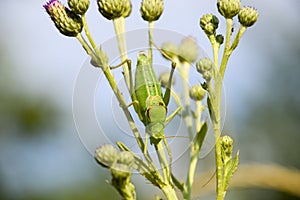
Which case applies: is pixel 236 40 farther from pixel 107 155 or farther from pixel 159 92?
pixel 107 155

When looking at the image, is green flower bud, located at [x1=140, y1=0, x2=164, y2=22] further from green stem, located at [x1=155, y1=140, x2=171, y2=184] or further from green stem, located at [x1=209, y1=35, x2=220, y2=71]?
green stem, located at [x1=155, y1=140, x2=171, y2=184]

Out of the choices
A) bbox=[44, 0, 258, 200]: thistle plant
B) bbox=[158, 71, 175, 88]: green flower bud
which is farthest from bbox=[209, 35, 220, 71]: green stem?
bbox=[158, 71, 175, 88]: green flower bud

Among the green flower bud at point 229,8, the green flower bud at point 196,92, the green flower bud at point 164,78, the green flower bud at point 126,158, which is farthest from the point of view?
the green flower bud at point 229,8

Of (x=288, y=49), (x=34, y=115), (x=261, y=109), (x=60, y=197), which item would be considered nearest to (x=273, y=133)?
(x=261, y=109)

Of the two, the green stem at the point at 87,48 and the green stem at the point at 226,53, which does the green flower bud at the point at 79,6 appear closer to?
the green stem at the point at 87,48

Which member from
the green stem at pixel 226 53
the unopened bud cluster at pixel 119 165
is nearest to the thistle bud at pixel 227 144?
the green stem at pixel 226 53

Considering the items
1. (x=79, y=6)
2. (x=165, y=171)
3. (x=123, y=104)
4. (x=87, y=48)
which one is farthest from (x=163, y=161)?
(x=79, y=6)
